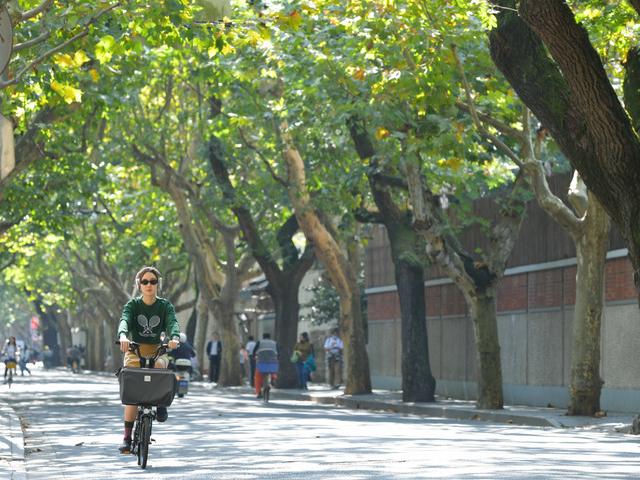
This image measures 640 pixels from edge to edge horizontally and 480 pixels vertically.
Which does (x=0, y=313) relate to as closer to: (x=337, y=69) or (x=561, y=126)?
(x=337, y=69)

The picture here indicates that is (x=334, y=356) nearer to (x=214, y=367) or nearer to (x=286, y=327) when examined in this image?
(x=286, y=327)

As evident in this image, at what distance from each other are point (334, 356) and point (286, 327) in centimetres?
402

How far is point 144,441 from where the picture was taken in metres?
13.2

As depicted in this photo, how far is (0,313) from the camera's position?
133500mm

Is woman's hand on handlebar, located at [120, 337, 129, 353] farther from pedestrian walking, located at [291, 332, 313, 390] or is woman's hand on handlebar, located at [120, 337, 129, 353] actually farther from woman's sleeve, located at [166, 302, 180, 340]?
pedestrian walking, located at [291, 332, 313, 390]

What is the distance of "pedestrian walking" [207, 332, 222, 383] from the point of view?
4875 centimetres

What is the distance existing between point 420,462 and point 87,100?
50.6ft

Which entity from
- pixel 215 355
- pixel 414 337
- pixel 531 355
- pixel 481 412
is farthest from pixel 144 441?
pixel 215 355

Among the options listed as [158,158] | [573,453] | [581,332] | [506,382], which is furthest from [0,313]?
[573,453]

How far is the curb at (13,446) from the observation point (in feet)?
43.7

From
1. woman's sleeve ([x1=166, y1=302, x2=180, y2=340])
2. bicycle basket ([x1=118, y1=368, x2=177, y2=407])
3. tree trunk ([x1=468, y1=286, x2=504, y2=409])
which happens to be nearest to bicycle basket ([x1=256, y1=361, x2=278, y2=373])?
tree trunk ([x1=468, y1=286, x2=504, y2=409])

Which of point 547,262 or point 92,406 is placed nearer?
point 92,406

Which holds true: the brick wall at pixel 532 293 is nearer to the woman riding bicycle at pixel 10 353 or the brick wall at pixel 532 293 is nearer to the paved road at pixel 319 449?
the paved road at pixel 319 449

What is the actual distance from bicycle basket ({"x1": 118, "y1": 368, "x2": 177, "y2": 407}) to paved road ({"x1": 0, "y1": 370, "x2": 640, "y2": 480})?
2.03 ft
